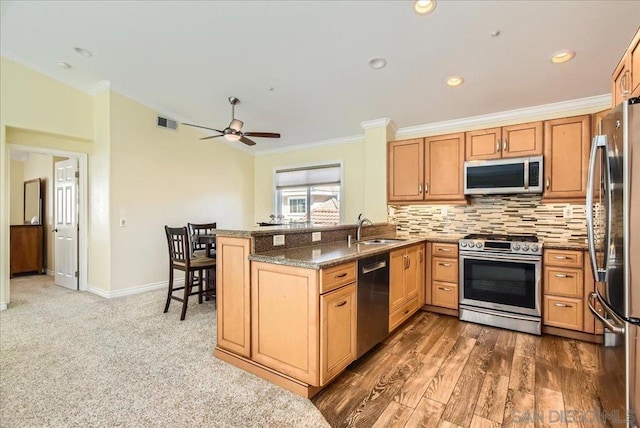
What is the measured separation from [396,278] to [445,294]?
3.37 feet

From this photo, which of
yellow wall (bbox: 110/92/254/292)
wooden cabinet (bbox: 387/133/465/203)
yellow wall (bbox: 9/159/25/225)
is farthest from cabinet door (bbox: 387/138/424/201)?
yellow wall (bbox: 9/159/25/225)

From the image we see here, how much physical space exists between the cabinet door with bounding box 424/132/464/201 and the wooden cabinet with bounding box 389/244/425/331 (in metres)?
0.82

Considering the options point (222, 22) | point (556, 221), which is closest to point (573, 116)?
point (556, 221)

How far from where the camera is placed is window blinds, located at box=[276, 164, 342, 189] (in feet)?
18.1

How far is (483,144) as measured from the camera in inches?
145

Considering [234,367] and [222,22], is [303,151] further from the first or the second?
[234,367]

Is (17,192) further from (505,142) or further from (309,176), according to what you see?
(505,142)

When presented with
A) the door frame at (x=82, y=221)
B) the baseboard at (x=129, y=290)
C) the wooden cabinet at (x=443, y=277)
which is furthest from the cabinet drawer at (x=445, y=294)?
the door frame at (x=82, y=221)

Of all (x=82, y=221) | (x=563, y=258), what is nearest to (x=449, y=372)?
(x=563, y=258)

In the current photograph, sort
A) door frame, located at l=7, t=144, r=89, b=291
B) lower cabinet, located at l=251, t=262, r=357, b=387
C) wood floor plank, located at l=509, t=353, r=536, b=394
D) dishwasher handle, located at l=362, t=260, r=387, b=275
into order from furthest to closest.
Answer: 1. door frame, located at l=7, t=144, r=89, b=291
2. dishwasher handle, located at l=362, t=260, r=387, b=275
3. wood floor plank, located at l=509, t=353, r=536, b=394
4. lower cabinet, located at l=251, t=262, r=357, b=387

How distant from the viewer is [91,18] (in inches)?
116

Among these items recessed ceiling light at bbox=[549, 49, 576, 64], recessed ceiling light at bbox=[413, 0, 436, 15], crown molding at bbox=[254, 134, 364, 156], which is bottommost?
crown molding at bbox=[254, 134, 364, 156]

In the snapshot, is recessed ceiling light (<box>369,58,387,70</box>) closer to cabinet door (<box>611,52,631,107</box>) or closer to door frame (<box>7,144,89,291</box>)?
cabinet door (<box>611,52,631,107</box>)

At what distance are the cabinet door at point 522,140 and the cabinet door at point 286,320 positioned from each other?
3017 millimetres
